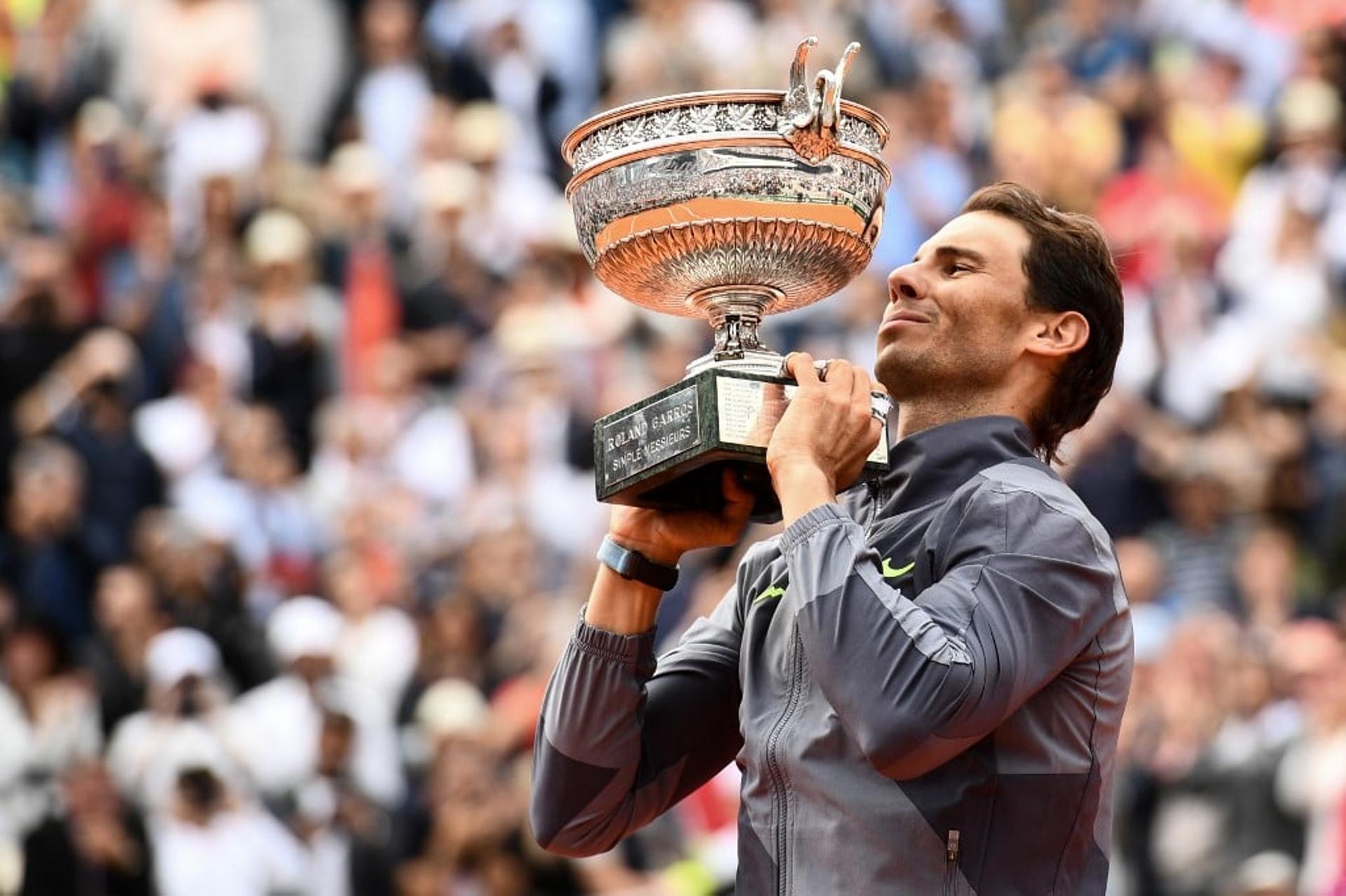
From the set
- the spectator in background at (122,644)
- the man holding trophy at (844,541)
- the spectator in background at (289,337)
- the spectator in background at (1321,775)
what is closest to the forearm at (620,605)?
the man holding trophy at (844,541)

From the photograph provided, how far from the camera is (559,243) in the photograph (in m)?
12.0

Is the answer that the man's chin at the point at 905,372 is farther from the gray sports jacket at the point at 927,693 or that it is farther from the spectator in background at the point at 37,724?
the spectator in background at the point at 37,724

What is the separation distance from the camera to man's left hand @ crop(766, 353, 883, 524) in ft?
11.1

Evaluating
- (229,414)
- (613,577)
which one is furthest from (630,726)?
(229,414)

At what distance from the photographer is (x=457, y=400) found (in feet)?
38.5

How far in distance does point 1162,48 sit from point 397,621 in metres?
5.74

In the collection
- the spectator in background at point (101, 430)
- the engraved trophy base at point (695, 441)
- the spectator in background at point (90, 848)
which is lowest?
the engraved trophy base at point (695, 441)

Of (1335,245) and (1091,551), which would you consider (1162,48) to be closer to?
(1335,245)

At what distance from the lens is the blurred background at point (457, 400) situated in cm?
906

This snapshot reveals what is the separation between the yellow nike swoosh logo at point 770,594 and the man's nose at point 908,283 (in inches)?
19.3

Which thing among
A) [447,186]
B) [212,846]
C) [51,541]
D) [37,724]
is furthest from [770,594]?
[447,186]

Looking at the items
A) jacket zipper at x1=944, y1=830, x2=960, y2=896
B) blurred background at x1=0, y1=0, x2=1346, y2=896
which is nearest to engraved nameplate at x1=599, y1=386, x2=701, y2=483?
jacket zipper at x1=944, y1=830, x2=960, y2=896

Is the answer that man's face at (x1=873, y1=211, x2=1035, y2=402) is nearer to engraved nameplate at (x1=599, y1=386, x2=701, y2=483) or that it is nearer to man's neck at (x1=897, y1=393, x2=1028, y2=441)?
man's neck at (x1=897, y1=393, x2=1028, y2=441)

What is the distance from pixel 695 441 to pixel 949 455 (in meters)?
0.40
